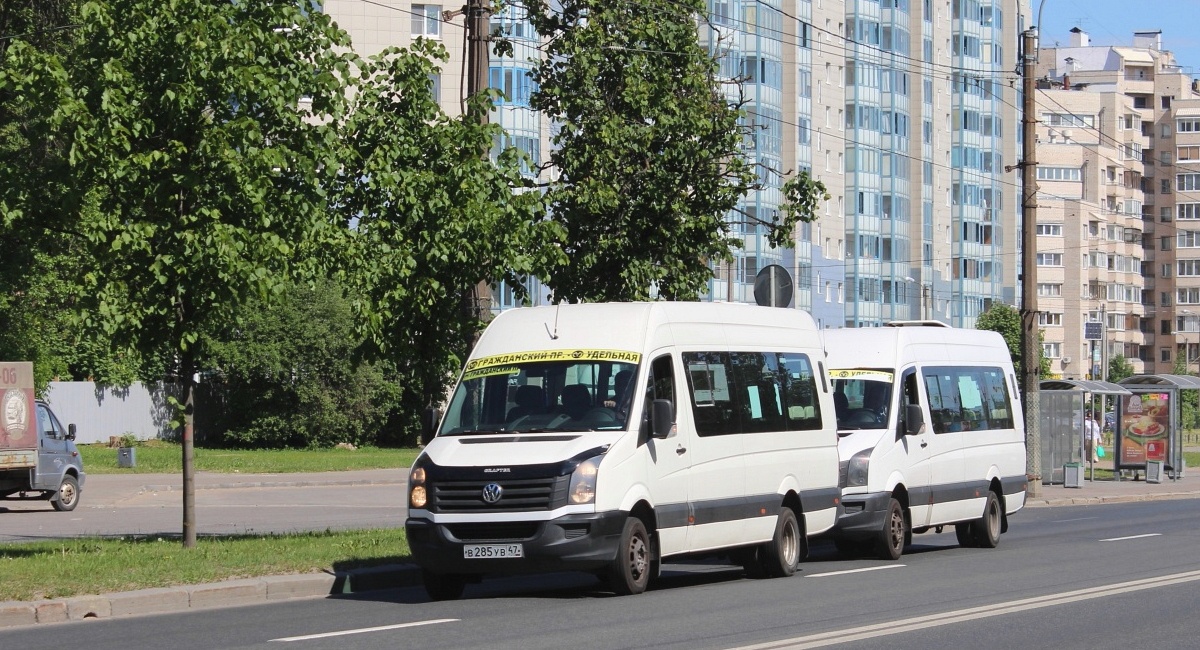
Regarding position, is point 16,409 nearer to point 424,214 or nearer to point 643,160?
point 643,160

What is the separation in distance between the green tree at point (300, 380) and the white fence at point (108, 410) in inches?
95.2

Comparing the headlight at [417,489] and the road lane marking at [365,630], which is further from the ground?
the headlight at [417,489]

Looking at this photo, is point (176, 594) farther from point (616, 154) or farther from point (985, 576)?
point (616, 154)

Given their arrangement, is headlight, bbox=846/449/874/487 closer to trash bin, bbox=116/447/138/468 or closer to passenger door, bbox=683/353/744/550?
passenger door, bbox=683/353/744/550

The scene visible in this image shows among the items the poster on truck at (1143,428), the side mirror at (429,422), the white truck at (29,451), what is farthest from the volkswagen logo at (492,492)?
the poster on truck at (1143,428)

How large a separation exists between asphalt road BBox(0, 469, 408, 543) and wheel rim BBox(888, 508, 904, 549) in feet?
24.5

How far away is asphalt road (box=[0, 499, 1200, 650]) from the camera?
11266 mm

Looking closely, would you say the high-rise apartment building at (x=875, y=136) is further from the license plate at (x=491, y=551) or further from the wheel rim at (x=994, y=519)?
the license plate at (x=491, y=551)

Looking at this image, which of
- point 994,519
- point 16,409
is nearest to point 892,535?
point 994,519

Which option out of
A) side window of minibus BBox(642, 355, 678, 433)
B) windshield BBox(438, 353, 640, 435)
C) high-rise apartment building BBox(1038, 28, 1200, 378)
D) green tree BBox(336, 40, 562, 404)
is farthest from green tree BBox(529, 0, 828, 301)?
high-rise apartment building BBox(1038, 28, 1200, 378)

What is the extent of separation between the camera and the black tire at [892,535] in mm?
18922

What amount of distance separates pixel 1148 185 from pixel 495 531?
157354mm

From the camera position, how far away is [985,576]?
16.4 metres

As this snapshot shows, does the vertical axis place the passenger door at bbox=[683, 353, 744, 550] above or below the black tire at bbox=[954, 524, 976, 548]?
above
